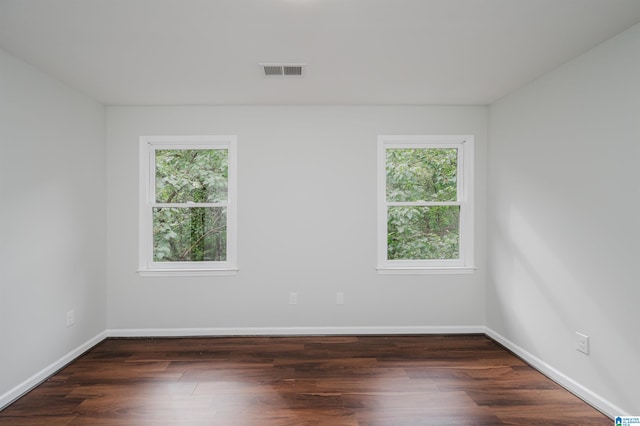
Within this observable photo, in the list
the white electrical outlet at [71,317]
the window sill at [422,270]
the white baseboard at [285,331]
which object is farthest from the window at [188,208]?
the window sill at [422,270]

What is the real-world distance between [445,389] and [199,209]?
2912 millimetres

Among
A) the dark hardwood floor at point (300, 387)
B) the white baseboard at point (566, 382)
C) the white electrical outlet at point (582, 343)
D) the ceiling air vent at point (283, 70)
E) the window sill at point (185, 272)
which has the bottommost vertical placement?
the dark hardwood floor at point (300, 387)

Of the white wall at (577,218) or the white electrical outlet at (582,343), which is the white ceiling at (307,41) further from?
the white electrical outlet at (582,343)

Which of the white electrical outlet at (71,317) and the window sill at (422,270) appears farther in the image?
the window sill at (422,270)

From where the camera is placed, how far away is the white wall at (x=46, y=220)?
2.50 metres

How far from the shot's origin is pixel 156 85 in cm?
311

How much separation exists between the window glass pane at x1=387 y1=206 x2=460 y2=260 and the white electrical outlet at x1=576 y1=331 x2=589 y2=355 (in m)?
1.43

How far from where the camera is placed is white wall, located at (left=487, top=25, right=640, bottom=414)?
2.22m

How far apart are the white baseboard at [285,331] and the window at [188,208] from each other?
0.67 m

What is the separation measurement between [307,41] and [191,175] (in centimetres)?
213

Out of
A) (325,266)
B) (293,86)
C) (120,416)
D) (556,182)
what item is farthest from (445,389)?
Answer: (293,86)

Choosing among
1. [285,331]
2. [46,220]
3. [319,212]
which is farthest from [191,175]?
[285,331]

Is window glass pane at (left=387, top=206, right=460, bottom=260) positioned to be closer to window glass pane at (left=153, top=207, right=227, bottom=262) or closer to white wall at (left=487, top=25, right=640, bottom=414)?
white wall at (left=487, top=25, right=640, bottom=414)

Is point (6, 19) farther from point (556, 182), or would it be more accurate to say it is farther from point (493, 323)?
point (493, 323)
